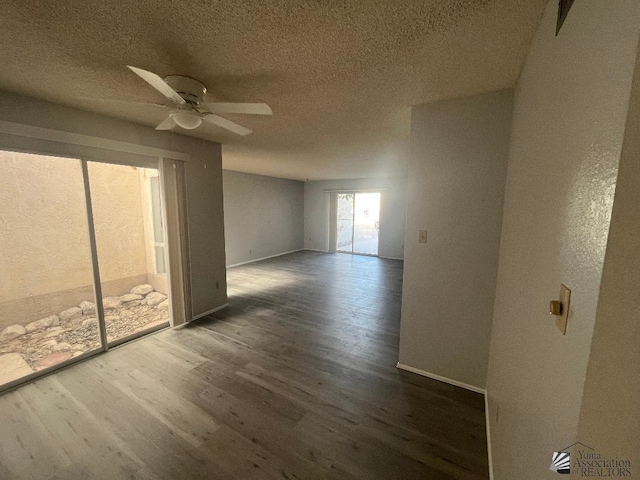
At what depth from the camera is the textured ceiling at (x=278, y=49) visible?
1.14m

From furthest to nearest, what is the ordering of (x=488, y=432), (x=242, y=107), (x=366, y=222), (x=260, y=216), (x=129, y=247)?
(x=366, y=222), (x=260, y=216), (x=129, y=247), (x=488, y=432), (x=242, y=107)

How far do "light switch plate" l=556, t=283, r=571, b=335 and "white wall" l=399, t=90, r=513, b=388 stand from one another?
4.67ft

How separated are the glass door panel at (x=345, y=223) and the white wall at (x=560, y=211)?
6.92 metres

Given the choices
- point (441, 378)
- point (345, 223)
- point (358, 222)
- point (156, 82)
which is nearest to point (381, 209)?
point (358, 222)

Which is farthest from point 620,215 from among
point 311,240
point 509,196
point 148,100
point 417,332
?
point 311,240

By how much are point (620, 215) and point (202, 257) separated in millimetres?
3749

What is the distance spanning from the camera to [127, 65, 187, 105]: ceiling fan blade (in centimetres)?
123

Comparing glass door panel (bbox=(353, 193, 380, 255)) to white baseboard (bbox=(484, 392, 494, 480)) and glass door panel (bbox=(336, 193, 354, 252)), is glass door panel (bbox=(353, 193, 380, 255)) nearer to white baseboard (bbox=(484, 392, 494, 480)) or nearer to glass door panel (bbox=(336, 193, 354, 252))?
glass door panel (bbox=(336, 193, 354, 252))

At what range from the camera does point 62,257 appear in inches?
97.1

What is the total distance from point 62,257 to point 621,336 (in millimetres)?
3633

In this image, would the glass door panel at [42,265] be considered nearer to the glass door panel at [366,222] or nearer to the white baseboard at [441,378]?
the white baseboard at [441,378]

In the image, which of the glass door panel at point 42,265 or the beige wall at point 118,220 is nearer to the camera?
the glass door panel at point 42,265

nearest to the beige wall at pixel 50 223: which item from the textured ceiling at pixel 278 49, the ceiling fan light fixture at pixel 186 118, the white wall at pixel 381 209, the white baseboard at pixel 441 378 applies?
the textured ceiling at pixel 278 49

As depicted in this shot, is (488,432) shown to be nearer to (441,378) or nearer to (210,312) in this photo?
(441,378)
